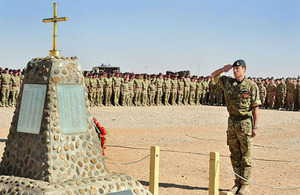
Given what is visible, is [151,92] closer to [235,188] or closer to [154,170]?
[235,188]

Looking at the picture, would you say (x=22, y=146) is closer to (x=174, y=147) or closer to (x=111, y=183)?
(x=111, y=183)

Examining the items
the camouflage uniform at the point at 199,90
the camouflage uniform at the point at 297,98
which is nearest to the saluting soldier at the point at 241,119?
the camouflage uniform at the point at 297,98

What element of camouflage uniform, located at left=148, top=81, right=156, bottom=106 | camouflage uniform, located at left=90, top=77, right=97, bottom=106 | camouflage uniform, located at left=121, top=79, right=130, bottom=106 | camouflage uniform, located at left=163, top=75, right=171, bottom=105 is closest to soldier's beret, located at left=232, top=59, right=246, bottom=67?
camouflage uniform, located at left=90, top=77, right=97, bottom=106


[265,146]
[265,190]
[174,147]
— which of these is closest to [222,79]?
[265,190]

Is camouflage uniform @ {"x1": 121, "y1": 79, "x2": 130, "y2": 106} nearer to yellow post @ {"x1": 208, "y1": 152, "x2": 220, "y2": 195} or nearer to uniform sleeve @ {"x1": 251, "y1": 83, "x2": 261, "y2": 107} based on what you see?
uniform sleeve @ {"x1": 251, "y1": 83, "x2": 261, "y2": 107}

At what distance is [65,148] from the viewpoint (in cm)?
511

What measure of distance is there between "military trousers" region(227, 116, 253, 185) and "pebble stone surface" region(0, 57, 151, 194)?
7.39 ft

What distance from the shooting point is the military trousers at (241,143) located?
22.9ft

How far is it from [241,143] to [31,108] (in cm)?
343

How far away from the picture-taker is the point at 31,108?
17.1ft

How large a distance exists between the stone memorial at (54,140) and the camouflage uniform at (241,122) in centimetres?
228

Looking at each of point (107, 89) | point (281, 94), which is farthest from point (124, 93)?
point (281, 94)

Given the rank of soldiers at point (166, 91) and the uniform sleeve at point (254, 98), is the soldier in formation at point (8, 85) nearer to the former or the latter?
the rank of soldiers at point (166, 91)

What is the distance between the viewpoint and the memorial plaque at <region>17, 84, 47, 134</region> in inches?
201
